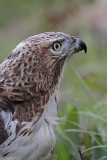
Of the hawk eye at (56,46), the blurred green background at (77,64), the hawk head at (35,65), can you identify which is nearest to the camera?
the hawk head at (35,65)

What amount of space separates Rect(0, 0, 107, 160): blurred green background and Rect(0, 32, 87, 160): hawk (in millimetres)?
484

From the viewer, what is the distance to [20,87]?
3.56 meters

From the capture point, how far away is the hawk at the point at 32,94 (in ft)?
11.2

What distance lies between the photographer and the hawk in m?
3.43

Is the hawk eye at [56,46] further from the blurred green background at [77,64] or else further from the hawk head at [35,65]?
the blurred green background at [77,64]

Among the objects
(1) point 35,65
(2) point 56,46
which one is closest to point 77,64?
(2) point 56,46

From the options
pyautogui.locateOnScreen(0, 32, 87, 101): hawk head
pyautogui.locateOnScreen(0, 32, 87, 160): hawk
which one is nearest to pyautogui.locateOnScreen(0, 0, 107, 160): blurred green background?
pyautogui.locateOnScreen(0, 32, 87, 160): hawk

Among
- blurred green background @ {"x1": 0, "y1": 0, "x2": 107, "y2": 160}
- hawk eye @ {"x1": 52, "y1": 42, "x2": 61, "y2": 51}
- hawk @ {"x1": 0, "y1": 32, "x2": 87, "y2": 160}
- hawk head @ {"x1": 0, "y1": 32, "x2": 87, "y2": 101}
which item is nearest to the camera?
hawk @ {"x1": 0, "y1": 32, "x2": 87, "y2": 160}

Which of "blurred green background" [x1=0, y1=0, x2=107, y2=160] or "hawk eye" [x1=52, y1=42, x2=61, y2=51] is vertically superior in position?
"hawk eye" [x1=52, y1=42, x2=61, y2=51]

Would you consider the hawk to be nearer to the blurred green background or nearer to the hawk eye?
the hawk eye

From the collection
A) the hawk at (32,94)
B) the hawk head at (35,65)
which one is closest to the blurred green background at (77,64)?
the hawk at (32,94)

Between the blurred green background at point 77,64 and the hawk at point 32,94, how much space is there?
484 mm

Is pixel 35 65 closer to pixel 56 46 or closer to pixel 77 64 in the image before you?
pixel 56 46

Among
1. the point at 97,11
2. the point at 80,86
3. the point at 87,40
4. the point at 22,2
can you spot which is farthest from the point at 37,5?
the point at 80,86
